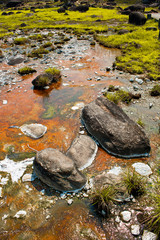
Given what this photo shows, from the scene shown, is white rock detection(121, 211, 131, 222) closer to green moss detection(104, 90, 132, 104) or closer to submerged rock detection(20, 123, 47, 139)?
submerged rock detection(20, 123, 47, 139)

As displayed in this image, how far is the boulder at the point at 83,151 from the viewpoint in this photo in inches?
186

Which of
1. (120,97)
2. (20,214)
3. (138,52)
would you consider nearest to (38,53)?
(138,52)

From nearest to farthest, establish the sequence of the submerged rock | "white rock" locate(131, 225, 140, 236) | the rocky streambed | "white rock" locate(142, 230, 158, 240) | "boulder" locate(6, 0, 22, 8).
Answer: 1. "white rock" locate(142, 230, 158, 240)
2. "white rock" locate(131, 225, 140, 236)
3. the rocky streambed
4. the submerged rock
5. "boulder" locate(6, 0, 22, 8)

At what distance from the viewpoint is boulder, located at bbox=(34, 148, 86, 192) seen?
13.0 ft

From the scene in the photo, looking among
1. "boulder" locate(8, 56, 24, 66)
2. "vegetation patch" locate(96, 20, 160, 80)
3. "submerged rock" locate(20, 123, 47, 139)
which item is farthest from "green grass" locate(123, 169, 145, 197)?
"boulder" locate(8, 56, 24, 66)

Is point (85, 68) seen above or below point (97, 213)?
above

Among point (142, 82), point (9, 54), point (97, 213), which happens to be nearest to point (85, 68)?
point (142, 82)

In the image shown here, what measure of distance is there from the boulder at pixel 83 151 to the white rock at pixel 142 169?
1.22 m

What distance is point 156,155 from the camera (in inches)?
194

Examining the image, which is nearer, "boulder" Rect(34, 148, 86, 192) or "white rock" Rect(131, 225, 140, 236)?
"white rock" Rect(131, 225, 140, 236)

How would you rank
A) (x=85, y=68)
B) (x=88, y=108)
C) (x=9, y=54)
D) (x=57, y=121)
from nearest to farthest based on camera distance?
(x=88, y=108)
(x=57, y=121)
(x=85, y=68)
(x=9, y=54)

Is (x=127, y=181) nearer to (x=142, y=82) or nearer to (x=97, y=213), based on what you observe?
(x=97, y=213)

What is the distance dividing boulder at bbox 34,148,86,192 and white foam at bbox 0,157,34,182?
785 mm

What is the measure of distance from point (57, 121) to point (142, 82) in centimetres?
513
